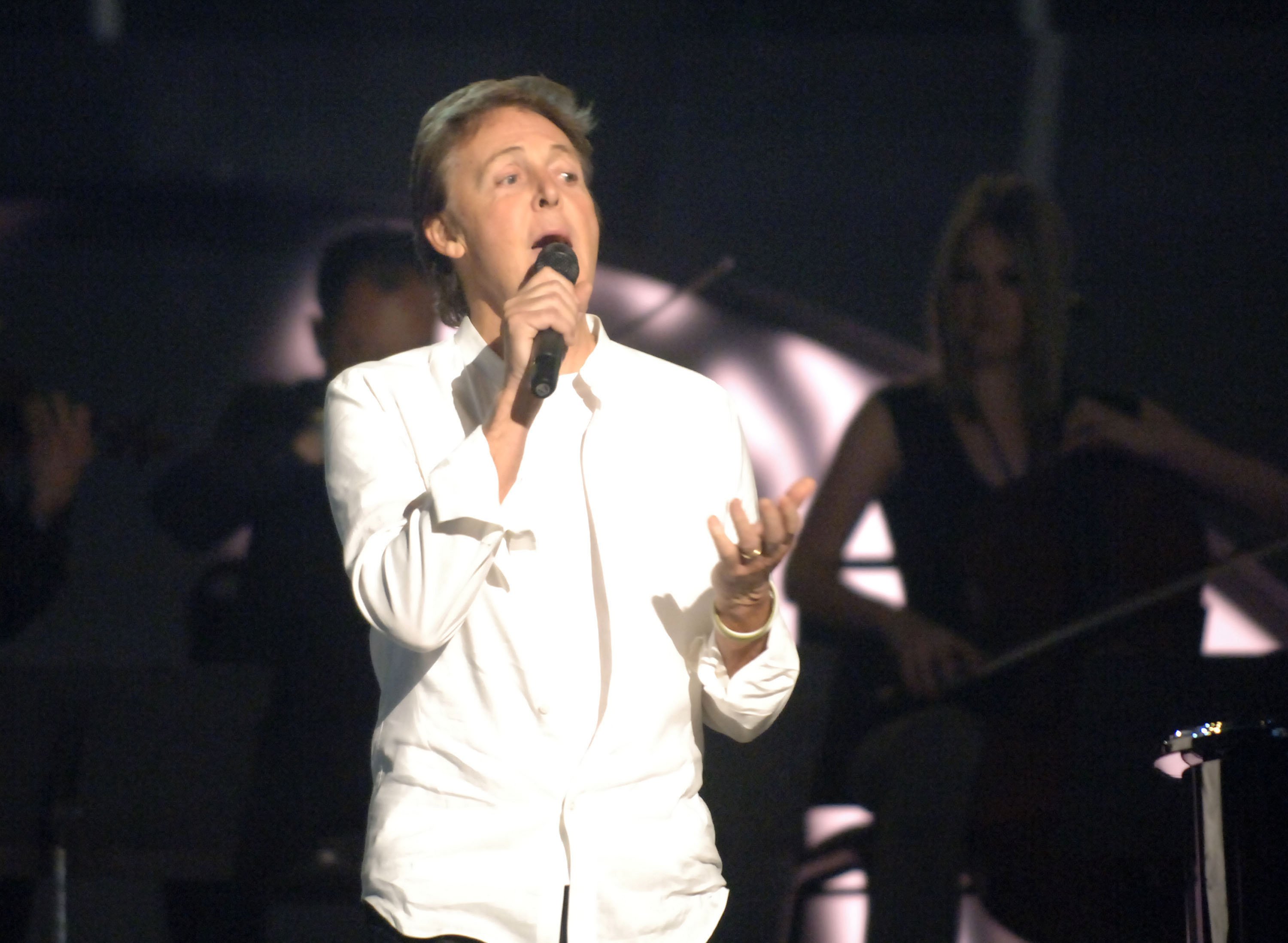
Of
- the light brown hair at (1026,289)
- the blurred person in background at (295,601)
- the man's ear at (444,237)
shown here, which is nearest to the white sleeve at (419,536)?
the man's ear at (444,237)

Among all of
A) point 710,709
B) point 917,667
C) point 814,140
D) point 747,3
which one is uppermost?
point 747,3

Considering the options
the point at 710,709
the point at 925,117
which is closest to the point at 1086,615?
the point at 925,117

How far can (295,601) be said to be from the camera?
2.99 meters

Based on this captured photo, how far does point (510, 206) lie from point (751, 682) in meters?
0.56

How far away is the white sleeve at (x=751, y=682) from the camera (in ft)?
4.49

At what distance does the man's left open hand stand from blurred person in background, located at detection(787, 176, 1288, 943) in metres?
1.70

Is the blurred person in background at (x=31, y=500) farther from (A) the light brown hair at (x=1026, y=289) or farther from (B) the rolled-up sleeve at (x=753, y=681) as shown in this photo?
(B) the rolled-up sleeve at (x=753, y=681)

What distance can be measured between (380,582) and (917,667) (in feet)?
6.27

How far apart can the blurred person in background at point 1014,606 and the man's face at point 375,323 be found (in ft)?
3.12

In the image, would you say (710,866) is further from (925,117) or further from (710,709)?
(925,117)

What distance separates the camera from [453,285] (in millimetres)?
1681

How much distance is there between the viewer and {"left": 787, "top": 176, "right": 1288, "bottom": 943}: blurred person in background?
2855 mm

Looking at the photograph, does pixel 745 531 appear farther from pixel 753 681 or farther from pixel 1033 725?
pixel 1033 725

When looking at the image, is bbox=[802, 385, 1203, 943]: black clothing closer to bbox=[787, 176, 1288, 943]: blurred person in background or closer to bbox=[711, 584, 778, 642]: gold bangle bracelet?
bbox=[787, 176, 1288, 943]: blurred person in background
